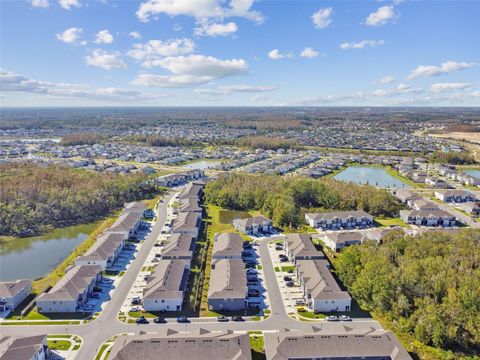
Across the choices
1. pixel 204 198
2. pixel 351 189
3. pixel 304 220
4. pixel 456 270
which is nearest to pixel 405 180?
pixel 351 189

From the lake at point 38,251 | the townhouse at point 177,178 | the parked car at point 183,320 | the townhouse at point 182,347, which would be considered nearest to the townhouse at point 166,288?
the parked car at point 183,320

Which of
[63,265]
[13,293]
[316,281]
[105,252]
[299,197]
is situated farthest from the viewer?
[299,197]

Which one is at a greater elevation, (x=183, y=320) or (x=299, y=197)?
(x=299, y=197)

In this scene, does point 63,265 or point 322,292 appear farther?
point 63,265

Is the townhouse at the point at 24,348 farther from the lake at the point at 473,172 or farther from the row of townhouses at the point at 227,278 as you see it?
the lake at the point at 473,172

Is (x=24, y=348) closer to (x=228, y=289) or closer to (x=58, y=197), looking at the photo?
(x=228, y=289)

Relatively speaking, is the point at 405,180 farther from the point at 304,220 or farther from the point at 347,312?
the point at 347,312

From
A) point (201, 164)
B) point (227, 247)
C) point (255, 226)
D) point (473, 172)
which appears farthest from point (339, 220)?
point (473, 172)
